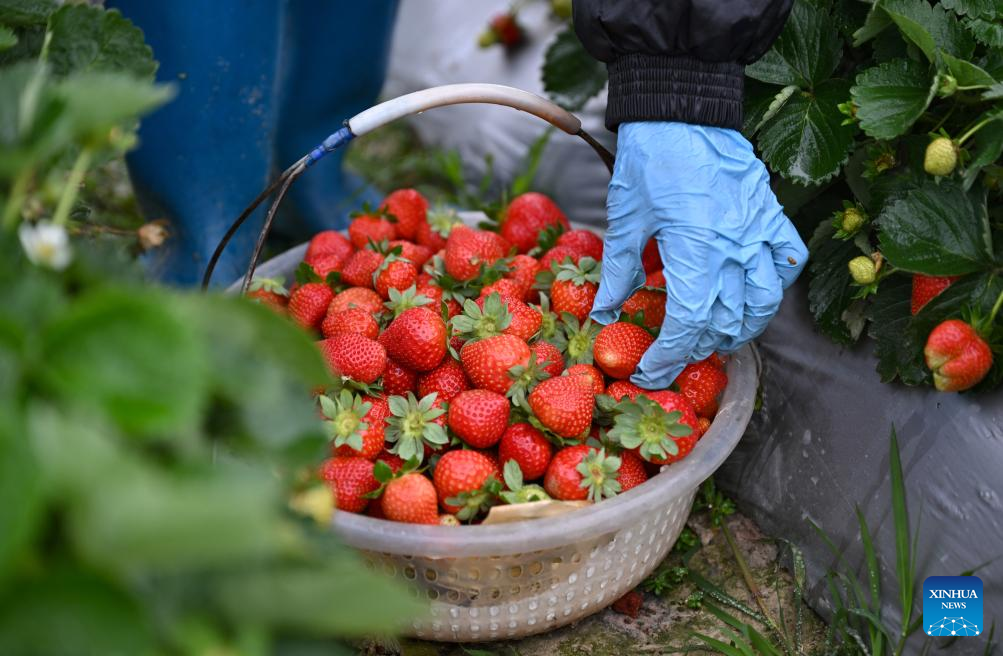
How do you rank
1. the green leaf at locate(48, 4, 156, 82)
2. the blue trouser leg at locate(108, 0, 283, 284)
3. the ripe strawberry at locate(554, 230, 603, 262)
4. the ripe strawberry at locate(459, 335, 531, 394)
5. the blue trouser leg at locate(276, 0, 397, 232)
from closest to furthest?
the green leaf at locate(48, 4, 156, 82), the ripe strawberry at locate(459, 335, 531, 394), the ripe strawberry at locate(554, 230, 603, 262), the blue trouser leg at locate(108, 0, 283, 284), the blue trouser leg at locate(276, 0, 397, 232)

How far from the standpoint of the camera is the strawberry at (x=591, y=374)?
108 centimetres

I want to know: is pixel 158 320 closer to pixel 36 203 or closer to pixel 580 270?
pixel 36 203

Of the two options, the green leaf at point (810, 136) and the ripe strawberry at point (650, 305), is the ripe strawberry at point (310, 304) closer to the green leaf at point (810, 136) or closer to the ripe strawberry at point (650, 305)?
the ripe strawberry at point (650, 305)

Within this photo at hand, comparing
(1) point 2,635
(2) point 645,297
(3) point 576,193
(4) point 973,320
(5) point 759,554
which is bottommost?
(5) point 759,554

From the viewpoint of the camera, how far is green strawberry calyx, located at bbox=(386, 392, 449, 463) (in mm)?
1039

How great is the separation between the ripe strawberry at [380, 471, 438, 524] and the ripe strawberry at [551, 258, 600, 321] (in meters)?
0.32

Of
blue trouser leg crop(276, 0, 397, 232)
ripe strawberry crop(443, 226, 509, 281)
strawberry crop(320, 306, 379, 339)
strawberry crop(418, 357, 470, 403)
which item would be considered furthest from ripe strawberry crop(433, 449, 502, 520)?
blue trouser leg crop(276, 0, 397, 232)

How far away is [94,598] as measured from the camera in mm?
350

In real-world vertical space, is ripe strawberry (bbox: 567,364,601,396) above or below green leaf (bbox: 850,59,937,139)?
below

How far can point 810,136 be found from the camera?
3.66 feet

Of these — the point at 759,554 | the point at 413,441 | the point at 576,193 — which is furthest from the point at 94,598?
the point at 576,193

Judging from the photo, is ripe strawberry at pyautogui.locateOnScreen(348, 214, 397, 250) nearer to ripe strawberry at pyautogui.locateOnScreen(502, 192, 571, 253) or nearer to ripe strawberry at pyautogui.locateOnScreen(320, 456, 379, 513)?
ripe strawberry at pyautogui.locateOnScreen(502, 192, 571, 253)

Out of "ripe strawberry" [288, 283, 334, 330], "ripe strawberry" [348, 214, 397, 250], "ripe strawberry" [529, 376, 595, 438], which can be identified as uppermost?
"ripe strawberry" [529, 376, 595, 438]

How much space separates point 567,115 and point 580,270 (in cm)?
20
